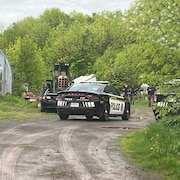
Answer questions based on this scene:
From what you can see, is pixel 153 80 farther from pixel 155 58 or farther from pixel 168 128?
pixel 168 128

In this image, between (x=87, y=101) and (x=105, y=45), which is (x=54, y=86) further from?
(x=105, y=45)

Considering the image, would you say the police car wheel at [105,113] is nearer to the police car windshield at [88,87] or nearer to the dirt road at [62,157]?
the police car windshield at [88,87]

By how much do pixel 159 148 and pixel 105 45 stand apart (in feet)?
189

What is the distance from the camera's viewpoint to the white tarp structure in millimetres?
34831

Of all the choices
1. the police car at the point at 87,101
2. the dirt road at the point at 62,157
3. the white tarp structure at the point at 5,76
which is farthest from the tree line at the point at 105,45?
the dirt road at the point at 62,157

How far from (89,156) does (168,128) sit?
3.45 meters

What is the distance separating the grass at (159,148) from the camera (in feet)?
26.9

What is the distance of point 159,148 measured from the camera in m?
9.45

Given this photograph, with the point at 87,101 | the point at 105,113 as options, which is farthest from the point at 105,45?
the point at 87,101

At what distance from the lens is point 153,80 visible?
37.0ft

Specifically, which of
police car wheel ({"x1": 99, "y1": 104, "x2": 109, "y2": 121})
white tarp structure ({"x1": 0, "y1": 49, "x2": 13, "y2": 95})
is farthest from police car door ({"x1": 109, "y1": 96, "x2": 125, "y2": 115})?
white tarp structure ({"x1": 0, "y1": 49, "x2": 13, "y2": 95})

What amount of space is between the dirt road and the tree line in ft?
6.88

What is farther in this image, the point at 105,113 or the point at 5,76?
the point at 5,76

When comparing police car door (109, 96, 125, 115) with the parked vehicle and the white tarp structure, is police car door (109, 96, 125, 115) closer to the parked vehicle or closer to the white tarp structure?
the parked vehicle
